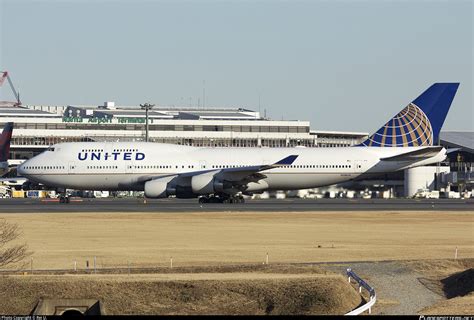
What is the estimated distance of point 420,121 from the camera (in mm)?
89625

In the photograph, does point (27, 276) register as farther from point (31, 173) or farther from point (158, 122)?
point (158, 122)

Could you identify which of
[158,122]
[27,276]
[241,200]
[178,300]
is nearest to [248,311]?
[178,300]

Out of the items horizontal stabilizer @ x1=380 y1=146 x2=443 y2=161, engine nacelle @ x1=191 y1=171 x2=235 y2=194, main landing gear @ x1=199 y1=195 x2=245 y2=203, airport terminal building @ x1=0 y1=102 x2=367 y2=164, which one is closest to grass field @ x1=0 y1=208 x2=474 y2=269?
horizontal stabilizer @ x1=380 y1=146 x2=443 y2=161

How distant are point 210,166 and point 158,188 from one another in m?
5.80

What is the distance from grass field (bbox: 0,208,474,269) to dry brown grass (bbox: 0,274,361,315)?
7.29 m

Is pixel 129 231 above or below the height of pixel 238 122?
below

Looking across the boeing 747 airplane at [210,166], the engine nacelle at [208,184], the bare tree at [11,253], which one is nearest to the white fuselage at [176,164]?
the boeing 747 airplane at [210,166]

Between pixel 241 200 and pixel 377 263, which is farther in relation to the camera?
pixel 241 200

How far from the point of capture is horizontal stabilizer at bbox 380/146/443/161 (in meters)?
83.5

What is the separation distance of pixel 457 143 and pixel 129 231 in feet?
279

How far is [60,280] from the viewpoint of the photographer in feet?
105

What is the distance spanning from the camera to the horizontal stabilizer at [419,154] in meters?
83.5

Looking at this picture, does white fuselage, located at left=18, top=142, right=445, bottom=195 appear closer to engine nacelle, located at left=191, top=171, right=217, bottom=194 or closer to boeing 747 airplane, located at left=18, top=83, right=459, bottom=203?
boeing 747 airplane, located at left=18, top=83, right=459, bottom=203

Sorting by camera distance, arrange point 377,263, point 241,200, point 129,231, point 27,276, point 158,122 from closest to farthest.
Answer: point 27,276
point 377,263
point 129,231
point 241,200
point 158,122
